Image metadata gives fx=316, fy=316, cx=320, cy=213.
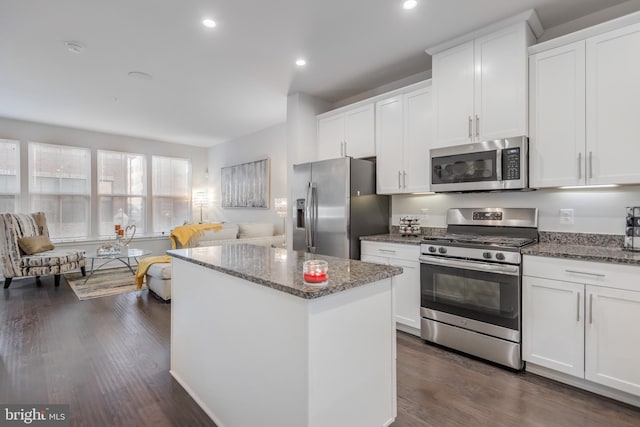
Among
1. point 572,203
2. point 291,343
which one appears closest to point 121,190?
point 291,343

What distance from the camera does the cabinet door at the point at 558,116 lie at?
2.29m

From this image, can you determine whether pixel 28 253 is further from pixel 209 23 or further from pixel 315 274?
pixel 315 274

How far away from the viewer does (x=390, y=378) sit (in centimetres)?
167

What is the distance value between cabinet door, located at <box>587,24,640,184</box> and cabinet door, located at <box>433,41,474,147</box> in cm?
80

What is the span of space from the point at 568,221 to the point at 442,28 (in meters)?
1.90

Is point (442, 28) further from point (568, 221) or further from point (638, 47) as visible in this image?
point (568, 221)

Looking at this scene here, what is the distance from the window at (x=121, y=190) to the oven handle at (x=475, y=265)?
6288mm

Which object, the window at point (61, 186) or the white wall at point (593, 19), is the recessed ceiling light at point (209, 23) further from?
the window at point (61, 186)

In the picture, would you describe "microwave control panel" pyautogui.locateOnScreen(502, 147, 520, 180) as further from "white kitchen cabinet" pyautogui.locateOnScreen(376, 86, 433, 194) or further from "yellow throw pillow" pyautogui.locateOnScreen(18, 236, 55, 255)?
"yellow throw pillow" pyautogui.locateOnScreen(18, 236, 55, 255)

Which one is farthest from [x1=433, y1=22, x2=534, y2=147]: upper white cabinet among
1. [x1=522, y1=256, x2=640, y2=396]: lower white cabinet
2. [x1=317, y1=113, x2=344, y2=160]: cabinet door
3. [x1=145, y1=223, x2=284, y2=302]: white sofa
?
[x1=145, y1=223, x2=284, y2=302]: white sofa

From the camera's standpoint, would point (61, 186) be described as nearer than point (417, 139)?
No

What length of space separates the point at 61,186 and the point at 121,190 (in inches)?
38.4

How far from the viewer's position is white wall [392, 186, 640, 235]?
2357mm

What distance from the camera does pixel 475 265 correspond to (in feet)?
8.18
